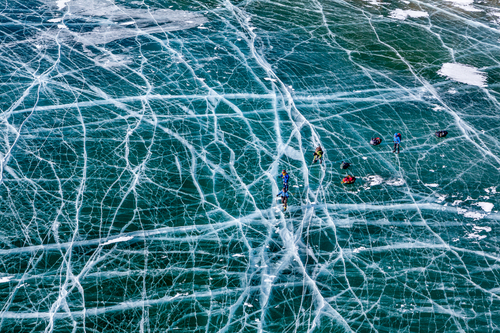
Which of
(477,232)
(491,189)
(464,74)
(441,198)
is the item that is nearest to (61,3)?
(464,74)

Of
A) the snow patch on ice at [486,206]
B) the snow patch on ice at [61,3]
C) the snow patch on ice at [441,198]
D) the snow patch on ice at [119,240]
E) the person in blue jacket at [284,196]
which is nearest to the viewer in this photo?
the snow patch on ice at [119,240]

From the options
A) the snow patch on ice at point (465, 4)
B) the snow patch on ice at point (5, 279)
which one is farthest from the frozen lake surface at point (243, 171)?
the snow patch on ice at point (465, 4)

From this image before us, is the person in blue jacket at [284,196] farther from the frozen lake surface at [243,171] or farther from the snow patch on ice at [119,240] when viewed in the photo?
the snow patch on ice at [119,240]

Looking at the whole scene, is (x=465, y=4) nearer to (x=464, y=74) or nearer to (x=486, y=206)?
(x=464, y=74)

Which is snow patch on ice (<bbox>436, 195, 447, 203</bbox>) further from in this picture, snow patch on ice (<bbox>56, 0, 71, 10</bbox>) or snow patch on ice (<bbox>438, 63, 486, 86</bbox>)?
snow patch on ice (<bbox>56, 0, 71, 10</bbox>)

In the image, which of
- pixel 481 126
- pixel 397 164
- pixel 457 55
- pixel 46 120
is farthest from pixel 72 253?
pixel 457 55

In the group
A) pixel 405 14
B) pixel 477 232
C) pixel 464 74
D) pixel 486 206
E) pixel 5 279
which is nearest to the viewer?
pixel 5 279

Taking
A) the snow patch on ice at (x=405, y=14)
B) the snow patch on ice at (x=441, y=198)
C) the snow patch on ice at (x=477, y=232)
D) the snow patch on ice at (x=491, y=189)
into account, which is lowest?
the snow patch on ice at (x=441, y=198)

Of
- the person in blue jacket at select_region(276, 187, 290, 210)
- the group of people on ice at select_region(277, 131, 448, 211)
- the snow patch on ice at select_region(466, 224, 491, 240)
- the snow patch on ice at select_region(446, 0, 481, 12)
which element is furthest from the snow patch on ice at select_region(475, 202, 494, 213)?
the snow patch on ice at select_region(446, 0, 481, 12)
